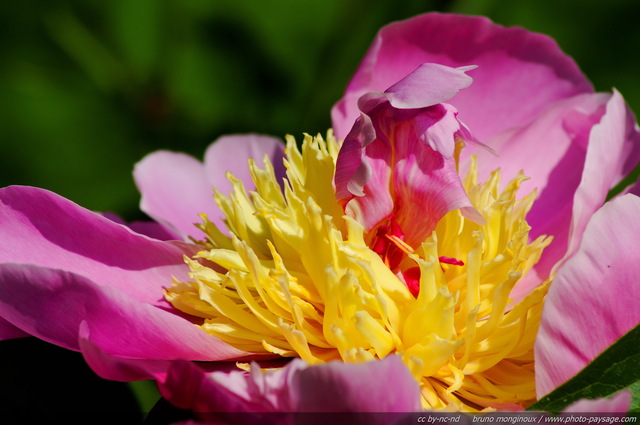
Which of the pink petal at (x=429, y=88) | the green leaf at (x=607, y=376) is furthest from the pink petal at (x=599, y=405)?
the pink petal at (x=429, y=88)

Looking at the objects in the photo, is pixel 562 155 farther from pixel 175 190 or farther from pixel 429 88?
pixel 175 190

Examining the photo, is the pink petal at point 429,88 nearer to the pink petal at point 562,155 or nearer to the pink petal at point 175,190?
the pink petal at point 562,155

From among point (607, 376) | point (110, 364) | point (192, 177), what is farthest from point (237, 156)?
point (607, 376)

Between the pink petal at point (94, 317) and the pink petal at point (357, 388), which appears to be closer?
the pink petal at point (357, 388)

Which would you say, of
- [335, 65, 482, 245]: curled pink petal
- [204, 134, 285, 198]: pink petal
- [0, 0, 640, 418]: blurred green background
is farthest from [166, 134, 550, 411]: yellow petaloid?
[0, 0, 640, 418]: blurred green background

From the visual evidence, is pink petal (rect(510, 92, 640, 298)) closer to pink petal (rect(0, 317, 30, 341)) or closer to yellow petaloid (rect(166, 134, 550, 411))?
yellow petaloid (rect(166, 134, 550, 411))
